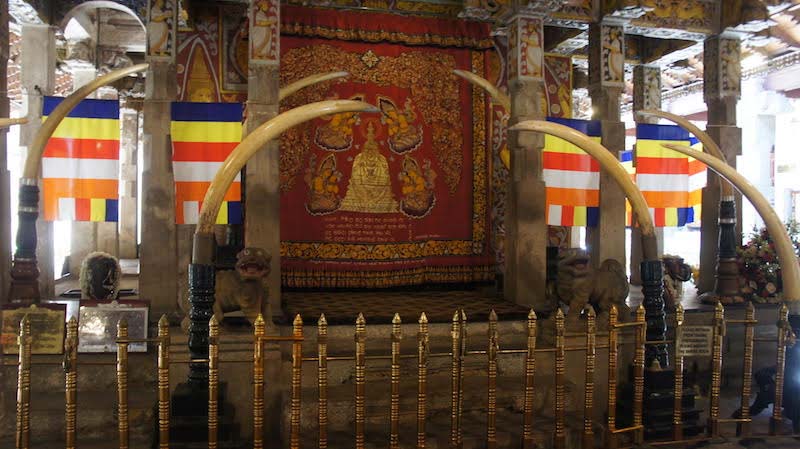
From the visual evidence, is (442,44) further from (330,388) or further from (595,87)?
(330,388)

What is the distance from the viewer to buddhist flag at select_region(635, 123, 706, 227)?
7.52m

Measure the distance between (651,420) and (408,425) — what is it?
1868mm

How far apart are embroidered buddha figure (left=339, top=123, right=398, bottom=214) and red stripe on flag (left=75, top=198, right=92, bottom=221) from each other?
3092mm

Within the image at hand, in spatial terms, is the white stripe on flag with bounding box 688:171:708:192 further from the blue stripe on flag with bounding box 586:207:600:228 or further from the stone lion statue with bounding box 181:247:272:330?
the stone lion statue with bounding box 181:247:272:330

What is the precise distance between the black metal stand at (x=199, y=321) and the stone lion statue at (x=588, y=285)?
3273mm

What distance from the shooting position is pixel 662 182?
7629mm

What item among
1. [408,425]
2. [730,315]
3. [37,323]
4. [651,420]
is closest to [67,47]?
[37,323]

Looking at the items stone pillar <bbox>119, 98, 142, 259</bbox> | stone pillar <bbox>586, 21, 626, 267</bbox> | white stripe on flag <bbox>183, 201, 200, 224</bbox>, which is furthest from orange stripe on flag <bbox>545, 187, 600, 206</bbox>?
stone pillar <bbox>119, 98, 142, 259</bbox>

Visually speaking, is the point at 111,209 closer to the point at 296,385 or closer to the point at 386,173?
the point at 386,173

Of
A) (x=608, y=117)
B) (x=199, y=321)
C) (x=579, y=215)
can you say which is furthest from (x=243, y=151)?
(x=608, y=117)

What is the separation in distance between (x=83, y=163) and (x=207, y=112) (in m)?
1.43

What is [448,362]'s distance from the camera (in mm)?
5637

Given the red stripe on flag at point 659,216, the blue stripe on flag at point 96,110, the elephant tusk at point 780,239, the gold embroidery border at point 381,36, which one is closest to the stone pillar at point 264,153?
the blue stripe on flag at point 96,110

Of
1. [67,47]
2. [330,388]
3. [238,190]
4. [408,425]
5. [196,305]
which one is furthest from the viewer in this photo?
[67,47]
